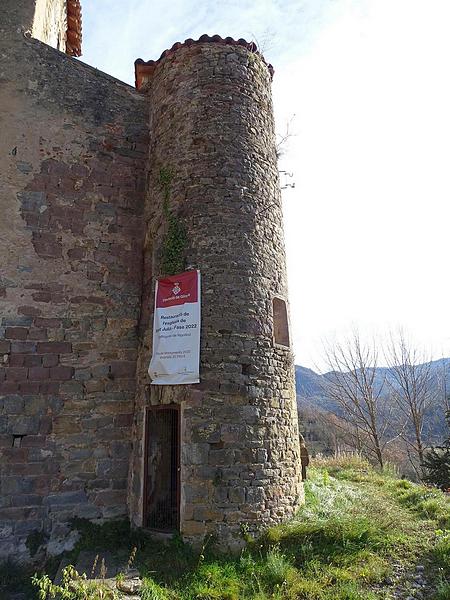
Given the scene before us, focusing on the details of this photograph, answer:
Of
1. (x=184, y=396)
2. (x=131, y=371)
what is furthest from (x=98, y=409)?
(x=184, y=396)

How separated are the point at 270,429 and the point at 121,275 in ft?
12.7

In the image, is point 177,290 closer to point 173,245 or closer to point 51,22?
point 173,245

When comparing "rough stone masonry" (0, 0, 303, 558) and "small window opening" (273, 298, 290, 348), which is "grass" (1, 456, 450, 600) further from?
"small window opening" (273, 298, 290, 348)

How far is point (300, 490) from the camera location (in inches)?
275

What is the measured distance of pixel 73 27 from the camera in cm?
1259

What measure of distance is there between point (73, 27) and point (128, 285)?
30.5ft

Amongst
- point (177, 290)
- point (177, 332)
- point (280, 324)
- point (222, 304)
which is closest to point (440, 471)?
point (280, 324)

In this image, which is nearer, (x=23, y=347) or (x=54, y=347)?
Result: (x=23, y=347)

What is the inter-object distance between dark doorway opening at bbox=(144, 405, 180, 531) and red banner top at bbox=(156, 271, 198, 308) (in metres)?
1.68

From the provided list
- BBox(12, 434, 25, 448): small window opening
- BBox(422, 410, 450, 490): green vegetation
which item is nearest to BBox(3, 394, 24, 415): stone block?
BBox(12, 434, 25, 448): small window opening

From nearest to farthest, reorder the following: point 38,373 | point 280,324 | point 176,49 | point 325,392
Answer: point 38,373 < point 280,324 < point 176,49 < point 325,392

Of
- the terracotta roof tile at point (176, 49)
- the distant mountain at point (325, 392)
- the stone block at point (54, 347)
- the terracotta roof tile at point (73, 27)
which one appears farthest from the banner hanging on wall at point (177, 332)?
the distant mountain at point (325, 392)

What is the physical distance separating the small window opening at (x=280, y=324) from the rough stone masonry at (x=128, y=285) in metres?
0.03

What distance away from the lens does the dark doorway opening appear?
6.59 m
